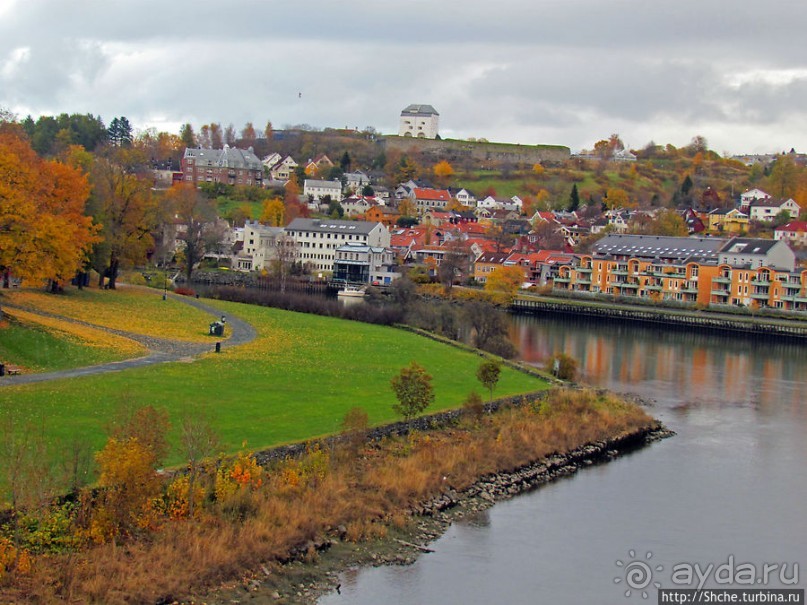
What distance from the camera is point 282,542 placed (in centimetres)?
1541

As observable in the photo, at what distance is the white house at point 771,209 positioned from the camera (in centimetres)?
9081

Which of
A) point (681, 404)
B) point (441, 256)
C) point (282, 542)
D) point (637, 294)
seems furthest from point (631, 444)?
point (441, 256)

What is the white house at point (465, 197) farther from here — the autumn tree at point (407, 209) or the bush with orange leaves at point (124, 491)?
the bush with orange leaves at point (124, 491)

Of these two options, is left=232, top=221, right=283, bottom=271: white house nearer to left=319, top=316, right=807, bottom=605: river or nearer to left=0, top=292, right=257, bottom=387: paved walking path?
left=0, top=292, right=257, bottom=387: paved walking path

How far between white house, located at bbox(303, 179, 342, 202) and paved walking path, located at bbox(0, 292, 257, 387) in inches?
2455

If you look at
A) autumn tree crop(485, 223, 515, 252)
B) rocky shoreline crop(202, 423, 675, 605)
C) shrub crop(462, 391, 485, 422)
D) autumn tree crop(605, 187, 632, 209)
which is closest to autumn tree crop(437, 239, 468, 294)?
autumn tree crop(485, 223, 515, 252)

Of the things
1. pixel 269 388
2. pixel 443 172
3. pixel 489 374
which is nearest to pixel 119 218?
pixel 269 388

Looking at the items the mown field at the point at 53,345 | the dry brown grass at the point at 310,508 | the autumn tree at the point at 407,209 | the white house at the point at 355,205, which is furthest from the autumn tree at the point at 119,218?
the autumn tree at the point at 407,209

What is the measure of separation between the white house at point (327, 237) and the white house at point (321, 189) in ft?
77.0

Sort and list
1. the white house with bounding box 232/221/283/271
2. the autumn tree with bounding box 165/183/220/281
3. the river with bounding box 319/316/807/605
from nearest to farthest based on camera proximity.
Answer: the river with bounding box 319/316/807/605 → the autumn tree with bounding box 165/183/220/281 → the white house with bounding box 232/221/283/271

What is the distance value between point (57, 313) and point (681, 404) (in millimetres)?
20345

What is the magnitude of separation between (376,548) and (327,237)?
61.1 metres

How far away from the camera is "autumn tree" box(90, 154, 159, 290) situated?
43531mm

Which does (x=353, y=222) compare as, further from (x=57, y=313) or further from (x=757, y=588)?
(x=757, y=588)
